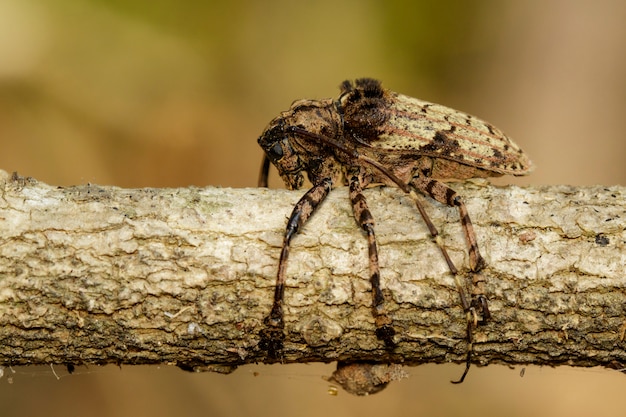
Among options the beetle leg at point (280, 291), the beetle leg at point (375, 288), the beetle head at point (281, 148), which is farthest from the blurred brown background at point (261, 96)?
the beetle leg at point (375, 288)

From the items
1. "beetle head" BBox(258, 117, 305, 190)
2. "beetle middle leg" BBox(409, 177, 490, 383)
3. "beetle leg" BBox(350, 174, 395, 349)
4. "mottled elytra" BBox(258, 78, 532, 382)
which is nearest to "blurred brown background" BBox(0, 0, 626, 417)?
"beetle head" BBox(258, 117, 305, 190)

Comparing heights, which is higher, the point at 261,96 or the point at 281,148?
the point at 261,96

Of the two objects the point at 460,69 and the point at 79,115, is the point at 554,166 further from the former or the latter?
the point at 79,115

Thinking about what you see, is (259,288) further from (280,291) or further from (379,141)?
(379,141)

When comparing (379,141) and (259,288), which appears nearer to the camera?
(259,288)

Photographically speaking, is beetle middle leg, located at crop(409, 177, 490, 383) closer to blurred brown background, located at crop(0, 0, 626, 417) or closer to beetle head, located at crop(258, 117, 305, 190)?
beetle head, located at crop(258, 117, 305, 190)

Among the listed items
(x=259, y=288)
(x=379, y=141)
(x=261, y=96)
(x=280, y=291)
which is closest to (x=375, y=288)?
(x=280, y=291)
